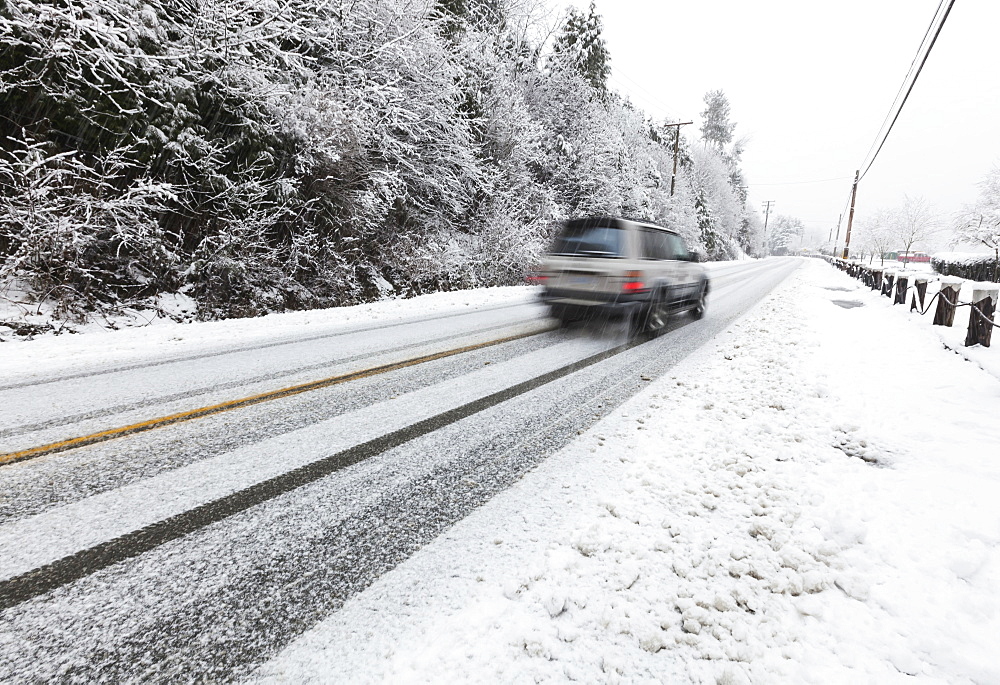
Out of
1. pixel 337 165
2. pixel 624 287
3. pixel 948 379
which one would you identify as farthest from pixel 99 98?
pixel 948 379

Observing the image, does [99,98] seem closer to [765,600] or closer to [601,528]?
[601,528]

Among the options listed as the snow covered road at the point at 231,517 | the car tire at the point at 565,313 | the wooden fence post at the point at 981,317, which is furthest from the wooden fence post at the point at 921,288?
the snow covered road at the point at 231,517

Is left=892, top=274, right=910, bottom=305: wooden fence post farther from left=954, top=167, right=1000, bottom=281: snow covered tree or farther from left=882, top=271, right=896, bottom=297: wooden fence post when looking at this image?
left=954, top=167, right=1000, bottom=281: snow covered tree

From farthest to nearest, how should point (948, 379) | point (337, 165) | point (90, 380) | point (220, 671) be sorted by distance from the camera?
point (337, 165), point (948, 379), point (90, 380), point (220, 671)

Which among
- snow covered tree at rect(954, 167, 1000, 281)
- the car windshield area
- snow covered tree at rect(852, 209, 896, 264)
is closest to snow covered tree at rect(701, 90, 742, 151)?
snow covered tree at rect(852, 209, 896, 264)

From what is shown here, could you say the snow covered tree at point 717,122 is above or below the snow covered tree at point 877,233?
above

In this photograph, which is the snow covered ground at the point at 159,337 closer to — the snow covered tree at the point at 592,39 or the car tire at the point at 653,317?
the car tire at the point at 653,317

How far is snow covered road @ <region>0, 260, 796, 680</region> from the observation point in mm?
1656

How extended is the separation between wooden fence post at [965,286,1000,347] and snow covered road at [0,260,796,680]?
539 centimetres

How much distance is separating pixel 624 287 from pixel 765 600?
18.1 ft

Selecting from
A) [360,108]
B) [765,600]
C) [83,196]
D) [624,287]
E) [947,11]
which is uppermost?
[947,11]

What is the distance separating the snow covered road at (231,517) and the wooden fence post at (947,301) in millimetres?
7247

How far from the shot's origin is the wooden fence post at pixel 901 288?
11.1 meters

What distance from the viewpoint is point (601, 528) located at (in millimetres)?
2342
